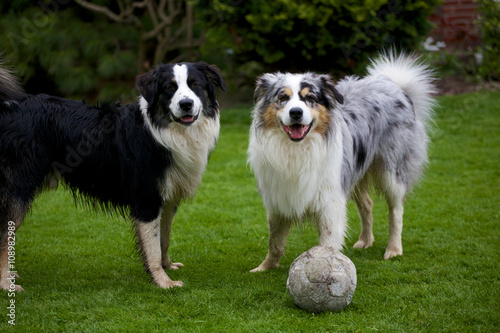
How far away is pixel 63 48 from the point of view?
1127cm

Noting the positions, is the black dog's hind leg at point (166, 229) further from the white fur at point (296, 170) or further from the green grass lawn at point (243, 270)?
the white fur at point (296, 170)

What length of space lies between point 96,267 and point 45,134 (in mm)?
1274

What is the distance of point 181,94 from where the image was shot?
385cm

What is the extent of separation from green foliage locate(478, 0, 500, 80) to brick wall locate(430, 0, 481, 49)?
188 cm

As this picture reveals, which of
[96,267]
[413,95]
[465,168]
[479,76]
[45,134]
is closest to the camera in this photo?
[45,134]

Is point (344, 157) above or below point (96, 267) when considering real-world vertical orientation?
above

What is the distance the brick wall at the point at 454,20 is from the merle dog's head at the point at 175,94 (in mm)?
9983

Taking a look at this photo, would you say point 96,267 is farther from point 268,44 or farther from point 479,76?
point 479,76

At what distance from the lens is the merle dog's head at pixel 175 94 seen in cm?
385

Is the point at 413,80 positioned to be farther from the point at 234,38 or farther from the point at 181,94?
the point at 234,38

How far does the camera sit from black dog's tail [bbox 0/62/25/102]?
3.96m

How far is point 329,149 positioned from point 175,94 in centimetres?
122

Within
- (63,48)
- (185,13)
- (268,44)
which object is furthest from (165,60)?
(268,44)

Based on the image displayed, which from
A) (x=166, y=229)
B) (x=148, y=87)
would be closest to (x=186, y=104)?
(x=148, y=87)
